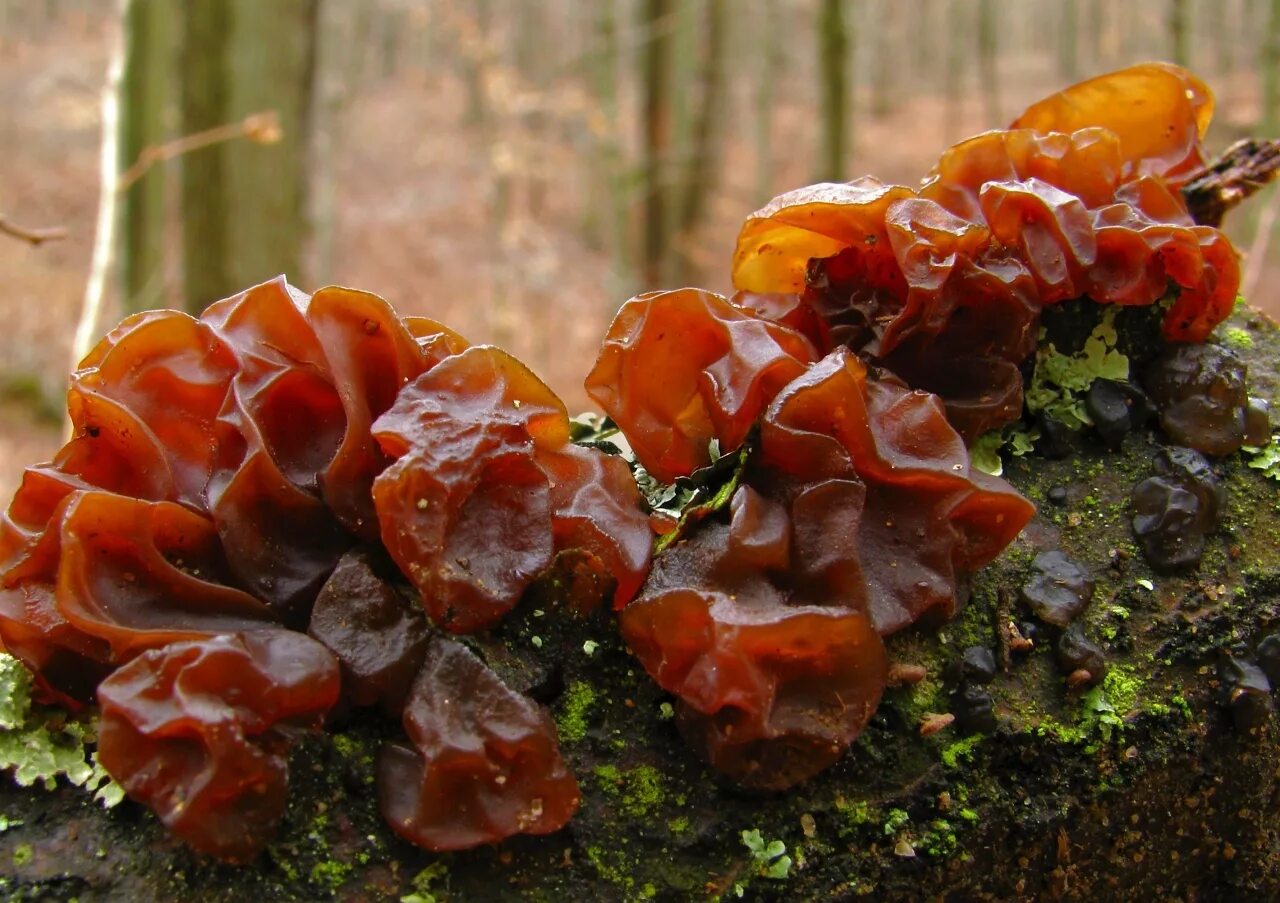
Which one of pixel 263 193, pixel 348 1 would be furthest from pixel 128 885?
pixel 348 1

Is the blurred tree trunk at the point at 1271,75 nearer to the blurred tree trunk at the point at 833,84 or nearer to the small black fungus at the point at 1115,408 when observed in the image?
the blurred tree trunk at the point at 833,84

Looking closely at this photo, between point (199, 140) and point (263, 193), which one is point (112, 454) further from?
point (263, 193)

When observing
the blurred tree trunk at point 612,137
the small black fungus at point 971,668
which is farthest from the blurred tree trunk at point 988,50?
the small black fungus at point 971,668

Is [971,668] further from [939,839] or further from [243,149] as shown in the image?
[243,149]

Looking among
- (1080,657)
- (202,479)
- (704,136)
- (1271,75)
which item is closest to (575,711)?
(202,479)

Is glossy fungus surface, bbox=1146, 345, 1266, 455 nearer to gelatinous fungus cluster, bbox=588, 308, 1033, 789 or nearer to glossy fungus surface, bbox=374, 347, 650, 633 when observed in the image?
gelatinous fungus cluster, bbox=588, 308, 1033, 789
